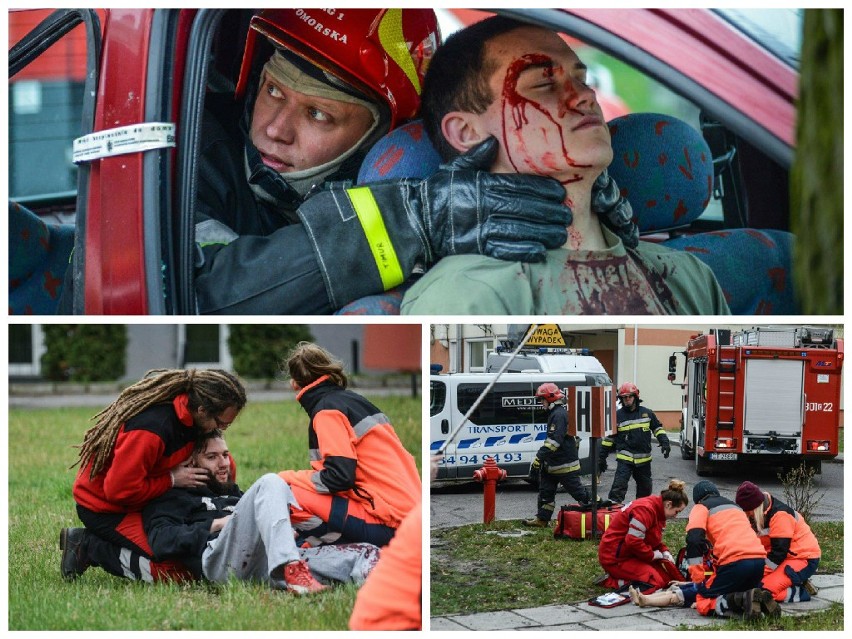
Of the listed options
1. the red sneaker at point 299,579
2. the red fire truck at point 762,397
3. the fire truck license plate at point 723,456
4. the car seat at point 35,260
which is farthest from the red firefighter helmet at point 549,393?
the car seat at point 35,260

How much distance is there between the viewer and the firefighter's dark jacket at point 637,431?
379cm

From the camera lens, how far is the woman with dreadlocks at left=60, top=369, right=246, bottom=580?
3.62 m

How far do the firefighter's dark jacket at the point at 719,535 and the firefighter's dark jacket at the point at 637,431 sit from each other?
0.95 feet

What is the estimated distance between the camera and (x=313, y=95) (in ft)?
12.4

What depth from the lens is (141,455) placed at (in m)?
3.59

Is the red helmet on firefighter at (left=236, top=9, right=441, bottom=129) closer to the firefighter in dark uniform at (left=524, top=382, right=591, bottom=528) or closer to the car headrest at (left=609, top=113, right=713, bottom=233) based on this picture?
the car headrest at (left=609, top=113, right=713, bottom=233)

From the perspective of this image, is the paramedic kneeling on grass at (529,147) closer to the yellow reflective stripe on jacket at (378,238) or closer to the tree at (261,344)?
the yellow reflective stripe on jacket at (378,238)

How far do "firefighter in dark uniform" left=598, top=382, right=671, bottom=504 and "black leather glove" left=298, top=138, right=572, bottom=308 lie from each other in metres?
0.67

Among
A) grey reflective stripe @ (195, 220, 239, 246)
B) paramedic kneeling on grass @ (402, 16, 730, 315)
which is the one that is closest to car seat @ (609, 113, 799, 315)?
paramedic kneeling on grass @ (402, 16, 730, 315)

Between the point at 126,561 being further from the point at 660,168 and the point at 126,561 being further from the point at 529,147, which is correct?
the point at 660,168

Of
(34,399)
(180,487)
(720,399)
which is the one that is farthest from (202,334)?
(720,399)

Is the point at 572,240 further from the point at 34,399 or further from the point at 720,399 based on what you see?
the point at 34,399

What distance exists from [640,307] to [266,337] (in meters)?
1.45

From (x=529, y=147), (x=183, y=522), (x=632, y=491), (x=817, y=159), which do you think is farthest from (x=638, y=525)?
(x=817, y=159)
